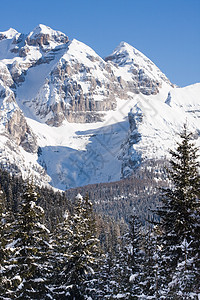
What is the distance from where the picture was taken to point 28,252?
107 ft

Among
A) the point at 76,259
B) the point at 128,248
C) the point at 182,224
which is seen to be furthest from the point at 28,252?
the point at 182,224

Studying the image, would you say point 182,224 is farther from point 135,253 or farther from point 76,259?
point 76,259

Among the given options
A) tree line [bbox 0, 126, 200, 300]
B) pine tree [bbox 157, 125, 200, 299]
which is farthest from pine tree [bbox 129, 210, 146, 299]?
pine tree [bbox 157, 125, 200, 299]

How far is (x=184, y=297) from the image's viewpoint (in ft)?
81.4

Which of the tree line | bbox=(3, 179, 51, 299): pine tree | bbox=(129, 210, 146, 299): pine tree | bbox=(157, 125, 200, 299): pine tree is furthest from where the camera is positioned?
bbox=(129, 210, 146, 299): pine tree

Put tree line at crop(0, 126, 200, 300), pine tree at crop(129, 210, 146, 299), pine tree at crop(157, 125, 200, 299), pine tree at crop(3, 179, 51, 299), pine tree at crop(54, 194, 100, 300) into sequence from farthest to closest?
pine tree at crop(54, 194, 100, 300) → pine tree at crop(129, 210, 146, 299) → pine tree at crop(3, 179, 51, 299) → tree line at crop(0, 126, 200, 300) → pine tree at crop(157, 125, 200, 299)

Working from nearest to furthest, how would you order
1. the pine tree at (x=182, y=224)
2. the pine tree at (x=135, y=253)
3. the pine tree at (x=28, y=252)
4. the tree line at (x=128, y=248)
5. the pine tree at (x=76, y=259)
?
the pine tree at (x=182, y=224) < the tree line at (x=128, y=248) < the pine tree at (x=28, y=252) < the pine tree at (x=135, y=253) < the pine tree at (x=76, y=259)

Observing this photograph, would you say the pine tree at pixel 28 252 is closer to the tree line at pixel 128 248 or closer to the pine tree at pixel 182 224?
the tree line at pixel 128 248

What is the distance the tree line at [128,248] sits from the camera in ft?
89.5

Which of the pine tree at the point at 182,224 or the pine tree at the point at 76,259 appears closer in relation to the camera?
the pine tree at the point at 182,224

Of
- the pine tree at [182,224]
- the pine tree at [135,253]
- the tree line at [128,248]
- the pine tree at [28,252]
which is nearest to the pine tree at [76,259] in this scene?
the tree line at [128,248]

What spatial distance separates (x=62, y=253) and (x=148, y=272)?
1012 cm

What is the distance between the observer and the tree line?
27281 mm

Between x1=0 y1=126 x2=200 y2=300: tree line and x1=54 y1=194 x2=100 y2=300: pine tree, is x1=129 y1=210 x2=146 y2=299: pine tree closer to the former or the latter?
x1=0 y1=126 x2=200 y2=300: tree line
